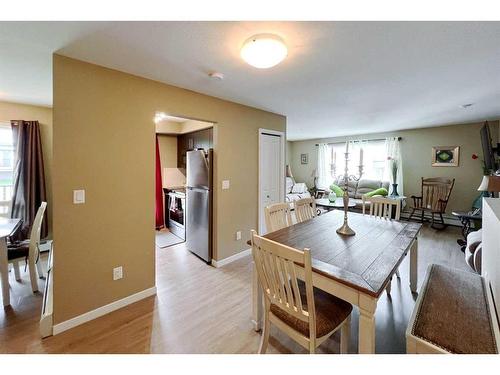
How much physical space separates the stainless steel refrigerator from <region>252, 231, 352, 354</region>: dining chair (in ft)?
5.60

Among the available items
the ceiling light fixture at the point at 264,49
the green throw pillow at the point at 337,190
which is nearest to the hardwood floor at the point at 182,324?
the ceiling light fixture at the point at 264,49

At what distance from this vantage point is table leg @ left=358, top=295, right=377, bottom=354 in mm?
1113

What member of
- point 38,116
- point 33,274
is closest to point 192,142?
point 38,116

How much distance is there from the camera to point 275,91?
259 cm

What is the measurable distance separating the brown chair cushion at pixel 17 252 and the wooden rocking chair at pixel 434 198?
257 inches

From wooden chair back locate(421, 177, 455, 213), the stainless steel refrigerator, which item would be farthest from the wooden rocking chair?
the stainless steel refrigerator

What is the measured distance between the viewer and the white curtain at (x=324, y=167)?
22.8 ft

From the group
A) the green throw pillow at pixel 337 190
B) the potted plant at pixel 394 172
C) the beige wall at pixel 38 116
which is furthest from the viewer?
the green throw pillow at pixel 337 190

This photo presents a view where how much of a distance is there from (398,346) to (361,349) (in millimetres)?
736

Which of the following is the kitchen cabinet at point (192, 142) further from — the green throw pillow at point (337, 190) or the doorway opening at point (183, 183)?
the green throw pillow at point (337, 190)

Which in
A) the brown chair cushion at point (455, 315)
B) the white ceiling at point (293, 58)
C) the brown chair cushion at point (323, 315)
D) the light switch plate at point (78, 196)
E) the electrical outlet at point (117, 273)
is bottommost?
the electrical outlet at point (117, 273)

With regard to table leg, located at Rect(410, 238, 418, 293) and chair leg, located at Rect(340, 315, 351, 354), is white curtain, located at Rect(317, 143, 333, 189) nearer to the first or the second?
table leg, located at Rect(410, 238, 418, 293)
